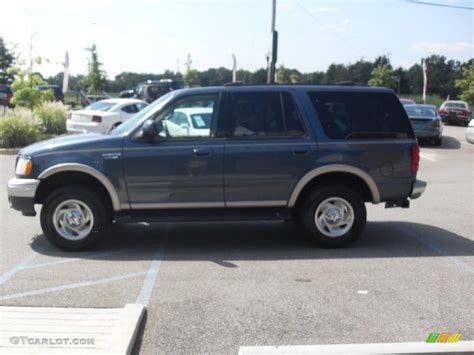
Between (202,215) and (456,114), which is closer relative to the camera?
(202,215)

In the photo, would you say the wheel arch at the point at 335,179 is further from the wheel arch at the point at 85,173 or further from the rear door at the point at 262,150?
the wheel arch at the point at 85,173

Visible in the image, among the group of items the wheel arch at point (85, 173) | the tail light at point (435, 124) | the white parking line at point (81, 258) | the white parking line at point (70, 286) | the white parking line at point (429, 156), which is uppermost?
the wheel arch at point (85, 173)

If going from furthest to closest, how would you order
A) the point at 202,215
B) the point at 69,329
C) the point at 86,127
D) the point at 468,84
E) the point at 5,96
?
the point at 468,84
the point at 5,96
the point at 86,127
the point at 202,215
the point at 69,329

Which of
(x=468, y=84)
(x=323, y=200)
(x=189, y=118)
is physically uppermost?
(x=468, y=84)

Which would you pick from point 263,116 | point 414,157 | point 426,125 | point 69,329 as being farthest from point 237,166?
point 426,125

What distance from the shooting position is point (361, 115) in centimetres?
684

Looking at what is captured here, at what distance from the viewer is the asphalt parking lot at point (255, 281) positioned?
441cm

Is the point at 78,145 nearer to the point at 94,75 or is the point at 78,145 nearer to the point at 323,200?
the point at 323,200

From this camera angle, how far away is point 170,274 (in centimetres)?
579

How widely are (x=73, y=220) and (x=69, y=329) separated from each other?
2.44 meters

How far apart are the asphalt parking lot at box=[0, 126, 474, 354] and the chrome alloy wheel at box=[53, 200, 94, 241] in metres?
0.24

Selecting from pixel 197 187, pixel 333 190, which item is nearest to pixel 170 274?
→ pixel 197 187

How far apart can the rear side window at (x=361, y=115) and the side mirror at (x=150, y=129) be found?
A: 1.89m

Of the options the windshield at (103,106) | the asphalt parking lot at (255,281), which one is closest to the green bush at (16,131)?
the windshield at (103,106)
